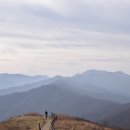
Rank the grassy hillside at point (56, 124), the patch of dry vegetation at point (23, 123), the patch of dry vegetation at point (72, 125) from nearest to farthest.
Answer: the patch of dry vegetation at point (72, 125) < the grassy hillside at point (56, 124) < the patch of dry vegetation at point (23, 123)

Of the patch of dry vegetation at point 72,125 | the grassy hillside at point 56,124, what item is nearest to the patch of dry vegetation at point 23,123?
the grassy hillside at point 56,124

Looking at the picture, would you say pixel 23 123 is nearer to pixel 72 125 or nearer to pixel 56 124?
pixel 56 124

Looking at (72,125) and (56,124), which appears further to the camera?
(56,124)

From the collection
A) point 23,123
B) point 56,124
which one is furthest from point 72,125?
point 23,123

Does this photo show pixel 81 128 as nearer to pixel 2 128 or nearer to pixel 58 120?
pixel 58 120

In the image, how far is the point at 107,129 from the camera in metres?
60.8

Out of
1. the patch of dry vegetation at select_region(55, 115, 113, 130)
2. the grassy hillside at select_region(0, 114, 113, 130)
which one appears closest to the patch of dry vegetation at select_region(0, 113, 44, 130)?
the grassy hillside at select_region(0, 114, 113, 130)

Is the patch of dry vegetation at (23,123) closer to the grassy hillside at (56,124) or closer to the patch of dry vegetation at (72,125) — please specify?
the grassy hillside at (56,124)

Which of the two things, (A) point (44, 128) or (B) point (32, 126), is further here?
(B) point (32, 126)

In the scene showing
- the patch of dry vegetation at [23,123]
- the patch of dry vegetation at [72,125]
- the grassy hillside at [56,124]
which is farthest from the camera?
the patch of dry vegetation at [23,123]

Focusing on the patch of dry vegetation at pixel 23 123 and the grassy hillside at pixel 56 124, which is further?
the patch of dry vegetation at pixel 23 123

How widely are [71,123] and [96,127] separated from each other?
14.5 feet

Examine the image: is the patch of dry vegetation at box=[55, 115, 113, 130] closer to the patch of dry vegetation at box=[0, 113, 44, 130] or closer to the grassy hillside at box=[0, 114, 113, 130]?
the grassy hillside at box=[0, 114, 113, 130]

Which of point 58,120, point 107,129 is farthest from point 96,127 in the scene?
point 58,120
